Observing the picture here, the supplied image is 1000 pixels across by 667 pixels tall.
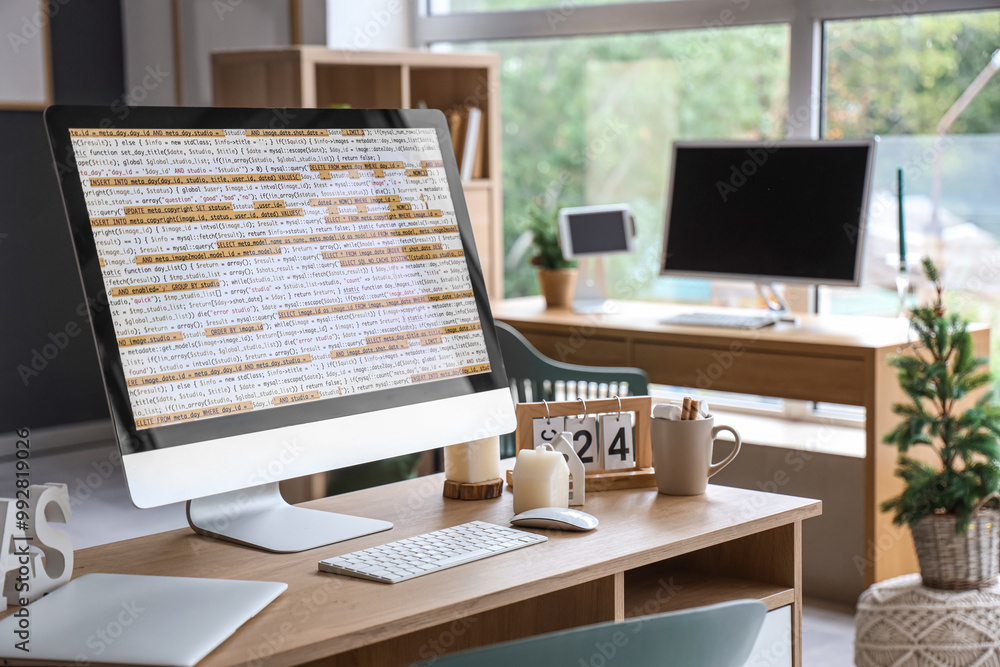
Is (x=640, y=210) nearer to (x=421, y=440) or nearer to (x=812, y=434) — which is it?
(x=812, y=434)

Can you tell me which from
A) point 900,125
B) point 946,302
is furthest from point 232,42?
point 946,302

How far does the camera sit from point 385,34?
14.6 ft

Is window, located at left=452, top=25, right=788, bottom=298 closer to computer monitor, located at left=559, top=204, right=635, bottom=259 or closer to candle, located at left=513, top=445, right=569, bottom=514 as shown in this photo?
computer monitor, located at left=559, top=204, right=635, bottom=259

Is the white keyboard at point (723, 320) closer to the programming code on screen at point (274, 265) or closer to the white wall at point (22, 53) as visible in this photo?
the programming code on screen at point (274, 265)

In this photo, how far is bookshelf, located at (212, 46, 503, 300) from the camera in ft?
12.0

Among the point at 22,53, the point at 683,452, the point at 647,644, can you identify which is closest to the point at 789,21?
the point at 683,452

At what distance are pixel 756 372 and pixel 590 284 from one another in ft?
2.36

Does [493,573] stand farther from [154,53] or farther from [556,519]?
[154,53]

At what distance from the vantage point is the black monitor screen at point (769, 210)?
294 cm

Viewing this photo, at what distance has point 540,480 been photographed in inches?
→ 52.1

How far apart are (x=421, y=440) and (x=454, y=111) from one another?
2.82 meters

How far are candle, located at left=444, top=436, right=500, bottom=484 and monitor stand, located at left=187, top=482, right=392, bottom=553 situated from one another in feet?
0.55

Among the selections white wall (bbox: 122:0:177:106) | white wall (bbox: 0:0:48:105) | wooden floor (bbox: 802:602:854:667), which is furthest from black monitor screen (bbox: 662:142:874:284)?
Answer: white wall (bbox: 0:0:48:105)

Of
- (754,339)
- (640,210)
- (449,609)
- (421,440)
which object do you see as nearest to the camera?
(449,609)
